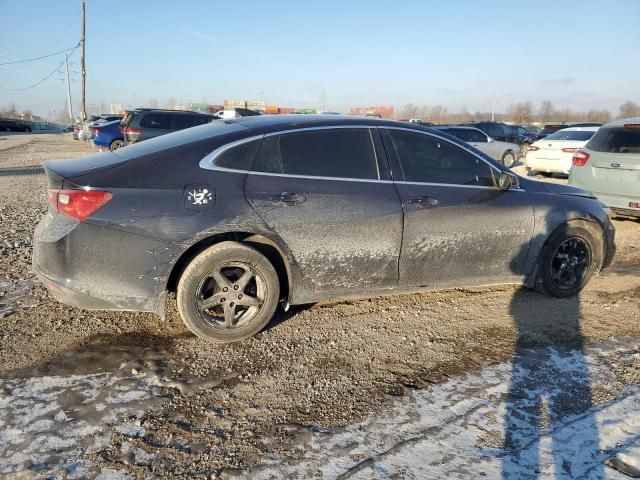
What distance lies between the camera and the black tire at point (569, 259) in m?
4.67

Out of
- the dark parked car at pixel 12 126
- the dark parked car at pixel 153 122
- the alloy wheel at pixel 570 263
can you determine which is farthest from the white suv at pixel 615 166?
the dark parked car at pixel 12 126

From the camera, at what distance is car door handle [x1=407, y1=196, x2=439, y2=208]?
4.02 metres

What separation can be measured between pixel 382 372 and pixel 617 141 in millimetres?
6319

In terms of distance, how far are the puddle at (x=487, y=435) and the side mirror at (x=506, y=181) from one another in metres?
1.69

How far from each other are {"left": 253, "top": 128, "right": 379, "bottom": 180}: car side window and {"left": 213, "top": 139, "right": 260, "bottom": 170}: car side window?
0.05m

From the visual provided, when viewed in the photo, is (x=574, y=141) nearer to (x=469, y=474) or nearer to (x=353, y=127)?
(x=353, y=127)

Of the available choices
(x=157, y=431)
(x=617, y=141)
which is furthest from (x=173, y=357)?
(x=617, y=141)

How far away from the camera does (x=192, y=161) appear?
3553 mm

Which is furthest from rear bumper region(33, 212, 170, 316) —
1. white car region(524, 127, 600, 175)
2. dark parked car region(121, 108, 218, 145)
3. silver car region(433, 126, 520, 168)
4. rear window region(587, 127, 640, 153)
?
silver car region(433, 126, 520, 168)

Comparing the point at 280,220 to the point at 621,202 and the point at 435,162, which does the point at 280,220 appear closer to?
the point at 435,162

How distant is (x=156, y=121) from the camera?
1636 centimetres

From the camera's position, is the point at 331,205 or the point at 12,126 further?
the point at 12,126

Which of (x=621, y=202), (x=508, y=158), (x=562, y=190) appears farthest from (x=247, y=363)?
(x=508, y=158)

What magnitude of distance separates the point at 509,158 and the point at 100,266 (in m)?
17.6
